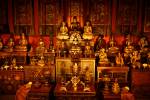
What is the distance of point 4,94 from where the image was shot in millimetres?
13828

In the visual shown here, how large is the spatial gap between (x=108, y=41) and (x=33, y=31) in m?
3.03

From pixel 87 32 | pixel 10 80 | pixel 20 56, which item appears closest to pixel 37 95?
pixel 10 80

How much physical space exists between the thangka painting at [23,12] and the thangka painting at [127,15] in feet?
11.5

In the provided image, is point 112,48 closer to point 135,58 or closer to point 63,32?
point 135,58

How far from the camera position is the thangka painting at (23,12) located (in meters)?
14.7

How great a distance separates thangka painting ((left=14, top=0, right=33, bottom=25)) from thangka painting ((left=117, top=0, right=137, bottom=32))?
11.5ft

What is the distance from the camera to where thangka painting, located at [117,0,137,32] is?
14562 mm

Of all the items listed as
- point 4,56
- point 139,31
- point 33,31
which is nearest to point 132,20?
point 139,31

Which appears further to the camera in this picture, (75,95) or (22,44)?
(22,44)

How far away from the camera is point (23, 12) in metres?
14.7

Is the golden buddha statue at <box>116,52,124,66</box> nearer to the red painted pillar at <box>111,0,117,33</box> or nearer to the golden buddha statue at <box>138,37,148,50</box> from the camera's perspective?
the golden buddha statue at <box>138,37,148,50</box>

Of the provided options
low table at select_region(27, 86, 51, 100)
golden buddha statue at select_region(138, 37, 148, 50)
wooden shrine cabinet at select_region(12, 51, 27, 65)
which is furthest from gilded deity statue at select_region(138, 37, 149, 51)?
wooden shrine cabinet at select_region(12, 51, 27, 65)

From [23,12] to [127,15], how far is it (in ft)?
13.5

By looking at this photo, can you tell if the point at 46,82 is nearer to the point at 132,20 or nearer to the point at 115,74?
the point at 115,74
